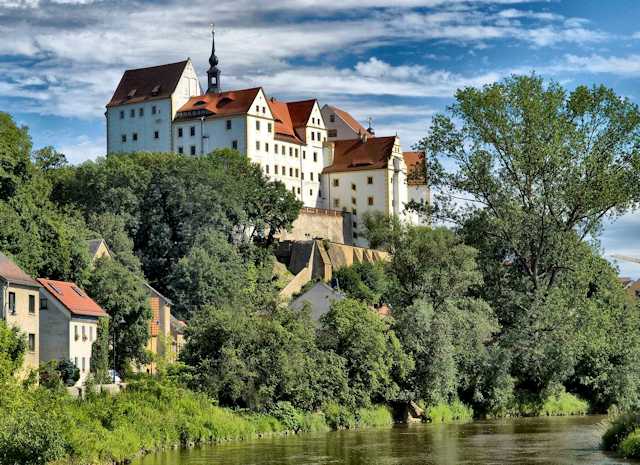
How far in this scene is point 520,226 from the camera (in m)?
60.1

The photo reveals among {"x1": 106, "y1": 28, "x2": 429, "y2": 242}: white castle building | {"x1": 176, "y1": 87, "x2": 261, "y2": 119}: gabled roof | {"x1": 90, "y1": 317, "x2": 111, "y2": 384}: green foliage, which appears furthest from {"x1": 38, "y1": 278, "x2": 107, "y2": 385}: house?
{"x1": 176, "y1": 87, "x2": 261, "y2": 119}: gabled roof

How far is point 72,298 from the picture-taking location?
54.1 m

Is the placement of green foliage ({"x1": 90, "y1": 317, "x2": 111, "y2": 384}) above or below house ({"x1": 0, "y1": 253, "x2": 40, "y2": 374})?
below

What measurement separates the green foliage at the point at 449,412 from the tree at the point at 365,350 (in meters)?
2.24

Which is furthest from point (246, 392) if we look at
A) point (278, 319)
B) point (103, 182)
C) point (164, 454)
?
point (103, 182)

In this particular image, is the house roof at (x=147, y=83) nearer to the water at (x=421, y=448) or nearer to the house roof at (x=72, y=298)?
the house roof at (x=72, y=298)

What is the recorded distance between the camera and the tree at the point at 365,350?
187 feet

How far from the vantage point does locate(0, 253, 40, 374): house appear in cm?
4538

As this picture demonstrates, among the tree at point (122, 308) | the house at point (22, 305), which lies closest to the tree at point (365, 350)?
the tree at point (122, 308)

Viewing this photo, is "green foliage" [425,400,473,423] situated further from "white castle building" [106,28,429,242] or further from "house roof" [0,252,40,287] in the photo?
"white castle building" [106,28,429,242]

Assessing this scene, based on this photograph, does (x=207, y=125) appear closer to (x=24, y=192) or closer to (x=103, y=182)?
(x=103, y=182)

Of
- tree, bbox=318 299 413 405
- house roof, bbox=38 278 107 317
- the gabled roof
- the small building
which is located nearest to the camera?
house roof, bbox=38 278 107 317

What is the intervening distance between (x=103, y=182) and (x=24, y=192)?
29.1 meters

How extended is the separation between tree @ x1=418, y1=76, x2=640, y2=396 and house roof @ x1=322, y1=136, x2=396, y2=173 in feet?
222
